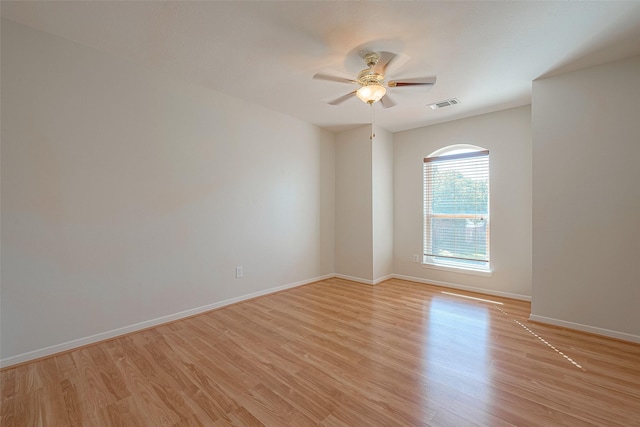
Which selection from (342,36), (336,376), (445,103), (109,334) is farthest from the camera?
(445,103)

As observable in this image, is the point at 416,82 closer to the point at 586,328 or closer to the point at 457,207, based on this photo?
the point at 457,207

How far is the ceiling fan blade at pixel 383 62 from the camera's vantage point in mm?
2168

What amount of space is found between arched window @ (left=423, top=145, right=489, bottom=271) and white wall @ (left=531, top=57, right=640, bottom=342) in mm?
1076

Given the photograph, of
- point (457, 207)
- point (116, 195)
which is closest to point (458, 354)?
point (457, 207)

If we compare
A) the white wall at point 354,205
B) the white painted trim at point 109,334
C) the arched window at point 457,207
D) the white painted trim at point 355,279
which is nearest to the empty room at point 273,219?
the white painted trim at point 109,334

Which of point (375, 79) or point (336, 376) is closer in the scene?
point (336, 376)

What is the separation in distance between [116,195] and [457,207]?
4.42 metres

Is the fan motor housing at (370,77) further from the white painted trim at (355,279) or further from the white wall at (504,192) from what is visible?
the white painted trim at (355,279)

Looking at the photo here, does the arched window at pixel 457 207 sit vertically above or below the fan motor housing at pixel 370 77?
below

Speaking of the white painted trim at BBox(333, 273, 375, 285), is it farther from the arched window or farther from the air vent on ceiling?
the air vent on ceiling

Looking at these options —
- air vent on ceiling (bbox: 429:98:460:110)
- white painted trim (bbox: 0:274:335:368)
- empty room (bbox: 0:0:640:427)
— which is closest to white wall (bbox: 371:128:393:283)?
empty room (bbox: 0:0:640:427)

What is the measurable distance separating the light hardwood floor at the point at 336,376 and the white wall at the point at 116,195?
1.15 ft

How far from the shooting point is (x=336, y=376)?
192cm

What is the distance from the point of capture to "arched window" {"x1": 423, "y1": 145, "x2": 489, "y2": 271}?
397cm
